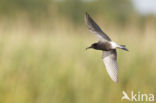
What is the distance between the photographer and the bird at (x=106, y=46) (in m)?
1.37

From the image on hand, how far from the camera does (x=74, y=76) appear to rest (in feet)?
10.1

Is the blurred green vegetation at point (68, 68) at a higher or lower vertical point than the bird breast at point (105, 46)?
lower

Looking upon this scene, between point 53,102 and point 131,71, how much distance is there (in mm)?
660

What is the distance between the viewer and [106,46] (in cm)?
142

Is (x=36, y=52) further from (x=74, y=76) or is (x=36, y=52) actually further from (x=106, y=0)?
(x=106, y=0)

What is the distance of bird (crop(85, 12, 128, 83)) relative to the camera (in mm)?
1375

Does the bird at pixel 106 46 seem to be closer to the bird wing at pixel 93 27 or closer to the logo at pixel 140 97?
the bird wing at pixel 93 27

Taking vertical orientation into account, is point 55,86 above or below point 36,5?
below

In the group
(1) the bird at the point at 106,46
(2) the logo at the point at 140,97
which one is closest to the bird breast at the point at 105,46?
(1) the bird at the point at 106,46

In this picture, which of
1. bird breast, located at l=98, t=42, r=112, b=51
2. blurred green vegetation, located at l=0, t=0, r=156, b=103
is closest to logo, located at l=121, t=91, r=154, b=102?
blurred green vegetation, located at l=0, t=0, r=156, b=103

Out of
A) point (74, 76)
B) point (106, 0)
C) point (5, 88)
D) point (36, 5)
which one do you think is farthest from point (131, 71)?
point (106, 0)

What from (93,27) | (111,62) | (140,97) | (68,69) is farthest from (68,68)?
(93,27)

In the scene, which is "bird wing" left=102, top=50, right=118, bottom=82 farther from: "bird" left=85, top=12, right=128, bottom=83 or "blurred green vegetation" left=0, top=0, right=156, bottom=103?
"blurred green vegetation" left=0, top=0, right=156, bottom=103

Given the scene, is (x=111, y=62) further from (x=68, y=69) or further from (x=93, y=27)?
(x=68, y=69)
